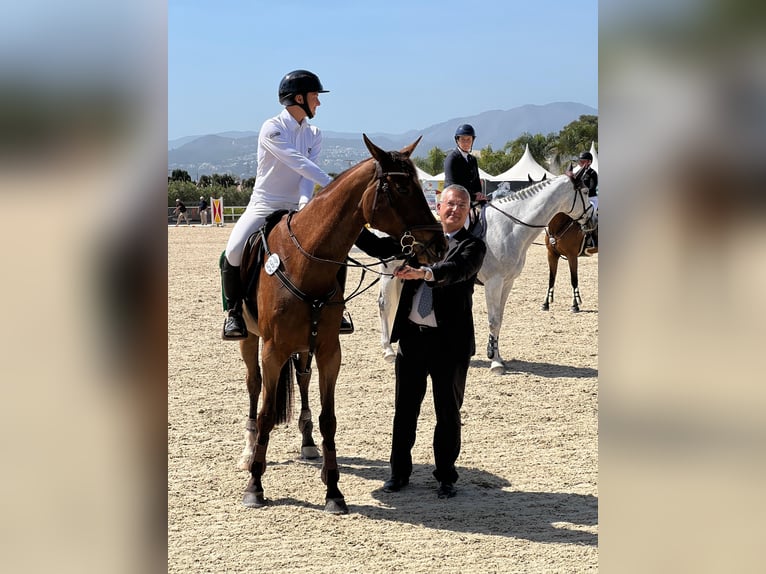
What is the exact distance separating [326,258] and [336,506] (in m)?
1.63

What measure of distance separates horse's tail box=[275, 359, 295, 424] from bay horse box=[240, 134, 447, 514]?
58 centimetres

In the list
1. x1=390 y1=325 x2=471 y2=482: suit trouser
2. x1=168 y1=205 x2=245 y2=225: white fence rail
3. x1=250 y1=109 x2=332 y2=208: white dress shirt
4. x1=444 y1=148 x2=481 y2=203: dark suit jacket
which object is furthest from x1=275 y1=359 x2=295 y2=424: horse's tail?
x1=168 y1=205 x2=245 y2=225: white fence rail

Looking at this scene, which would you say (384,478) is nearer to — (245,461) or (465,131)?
(245,461)

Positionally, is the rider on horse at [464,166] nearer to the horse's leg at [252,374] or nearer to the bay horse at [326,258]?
the horse's leg at [252,374]

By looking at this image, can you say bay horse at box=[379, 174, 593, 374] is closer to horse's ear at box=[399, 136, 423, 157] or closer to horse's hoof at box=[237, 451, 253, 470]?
horse's hoof at box=[237, 451, 253, 470]

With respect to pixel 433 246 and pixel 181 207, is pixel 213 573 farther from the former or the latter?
pixel 181 207

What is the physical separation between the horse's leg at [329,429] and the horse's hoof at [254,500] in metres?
0.44

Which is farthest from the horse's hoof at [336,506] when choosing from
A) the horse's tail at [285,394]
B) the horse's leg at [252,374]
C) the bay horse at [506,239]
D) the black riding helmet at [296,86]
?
the bay horse at [506,239]

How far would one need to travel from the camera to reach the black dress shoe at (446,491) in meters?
5.44

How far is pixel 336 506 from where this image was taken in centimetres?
515
